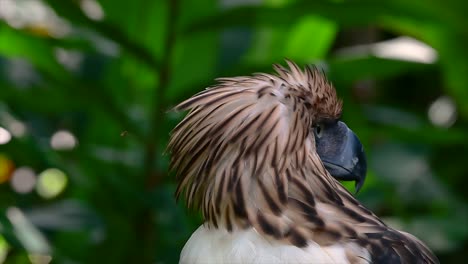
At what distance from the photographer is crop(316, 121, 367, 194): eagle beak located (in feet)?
5.76

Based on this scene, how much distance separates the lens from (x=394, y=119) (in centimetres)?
332

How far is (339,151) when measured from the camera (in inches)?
69.2

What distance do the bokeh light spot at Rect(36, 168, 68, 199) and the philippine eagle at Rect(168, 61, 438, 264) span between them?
5.49ft

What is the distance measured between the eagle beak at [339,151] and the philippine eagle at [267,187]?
6 cm

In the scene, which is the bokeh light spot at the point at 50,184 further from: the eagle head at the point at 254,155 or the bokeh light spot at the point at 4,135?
the eagle head at the point at 254,155

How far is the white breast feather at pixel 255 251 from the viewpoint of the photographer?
1.53 metres

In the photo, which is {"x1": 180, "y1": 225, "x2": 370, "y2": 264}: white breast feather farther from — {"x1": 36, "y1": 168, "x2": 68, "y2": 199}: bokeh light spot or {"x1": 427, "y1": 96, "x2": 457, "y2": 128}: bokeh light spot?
{"x1": 427, "y1": 96, "x2": 457, "y2": 128}: bokeh light spot

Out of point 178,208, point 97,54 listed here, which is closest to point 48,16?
point 97,54

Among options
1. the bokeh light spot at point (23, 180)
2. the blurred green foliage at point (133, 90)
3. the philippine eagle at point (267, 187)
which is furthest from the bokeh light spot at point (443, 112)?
the philippine eagle at point (267, 187)

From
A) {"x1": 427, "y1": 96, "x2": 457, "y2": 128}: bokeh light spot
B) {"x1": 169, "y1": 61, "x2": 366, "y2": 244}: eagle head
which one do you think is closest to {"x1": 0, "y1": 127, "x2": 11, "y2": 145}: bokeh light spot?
{"x1": 169, "y1": 61, "x2": 366, "y2": 244}: eagle head

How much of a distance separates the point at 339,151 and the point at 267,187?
0.72 ft

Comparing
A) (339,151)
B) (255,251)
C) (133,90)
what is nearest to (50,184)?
(133,90)

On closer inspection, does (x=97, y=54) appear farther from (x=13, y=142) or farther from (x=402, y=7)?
(x=402, y=7)

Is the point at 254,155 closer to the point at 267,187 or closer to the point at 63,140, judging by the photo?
the point at 267,187
